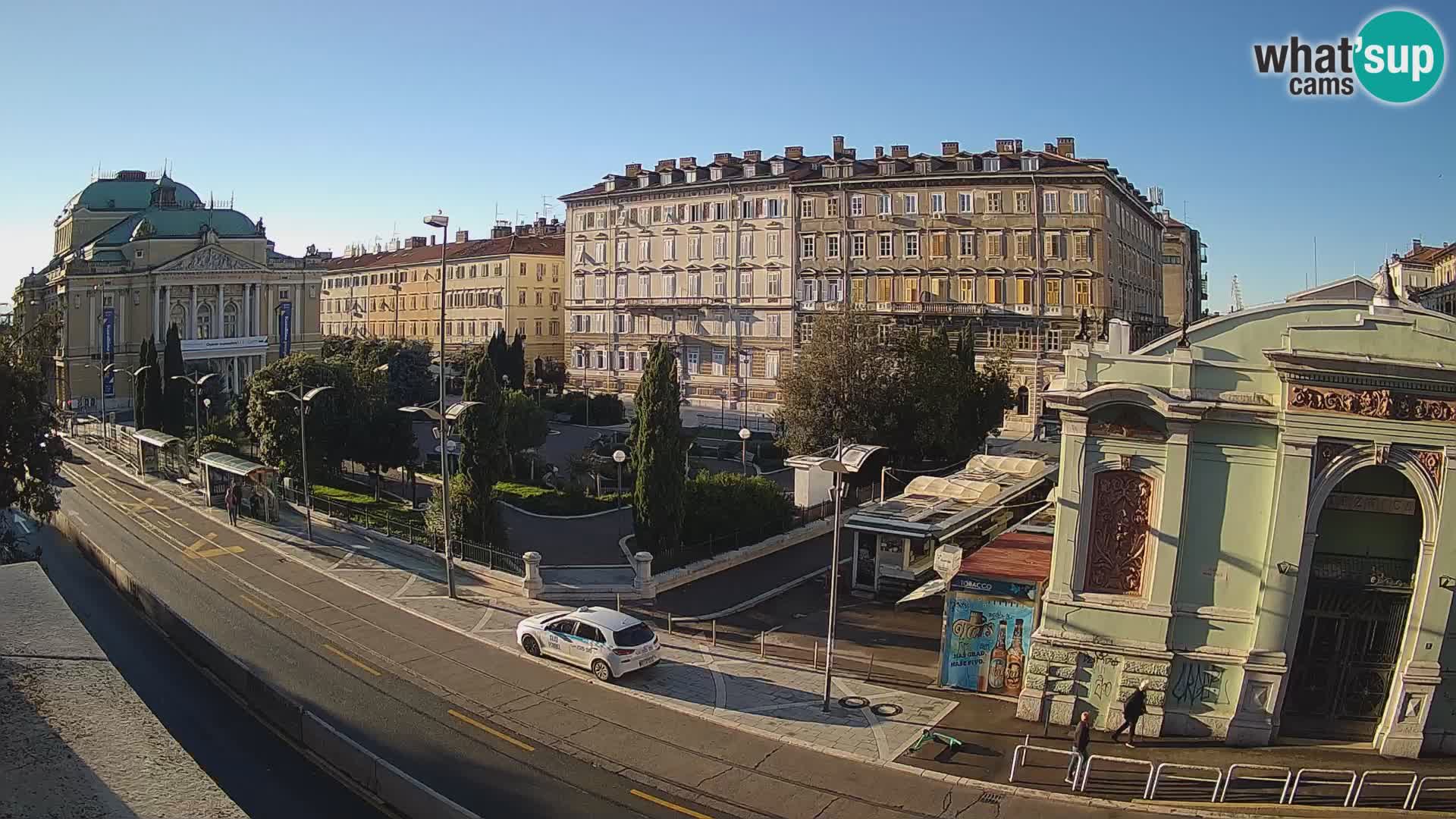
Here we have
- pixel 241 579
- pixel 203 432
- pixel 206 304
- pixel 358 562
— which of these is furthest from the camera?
pixel 206 304

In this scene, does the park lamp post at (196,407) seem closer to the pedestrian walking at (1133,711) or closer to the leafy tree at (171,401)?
the leafy tree at (171,401)

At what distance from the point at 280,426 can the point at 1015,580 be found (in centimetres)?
3225

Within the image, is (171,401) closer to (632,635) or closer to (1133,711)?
(632,635)

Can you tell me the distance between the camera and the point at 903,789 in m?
18.4

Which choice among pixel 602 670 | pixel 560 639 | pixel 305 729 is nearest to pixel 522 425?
pixel 560 639

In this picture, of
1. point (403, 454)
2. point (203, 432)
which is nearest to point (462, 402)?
point (403, 454)

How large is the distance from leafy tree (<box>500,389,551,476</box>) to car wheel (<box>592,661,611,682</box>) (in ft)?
82.8

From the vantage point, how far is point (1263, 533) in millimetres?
20359

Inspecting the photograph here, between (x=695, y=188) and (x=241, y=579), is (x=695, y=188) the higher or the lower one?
the higher one

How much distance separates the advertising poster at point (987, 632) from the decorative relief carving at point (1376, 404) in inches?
257

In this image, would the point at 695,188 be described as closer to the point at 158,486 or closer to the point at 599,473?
the point at 599,473

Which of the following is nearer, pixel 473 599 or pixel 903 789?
pixel 903 789

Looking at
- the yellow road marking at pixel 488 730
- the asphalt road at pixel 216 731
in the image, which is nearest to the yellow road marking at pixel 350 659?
the asphalt road at pixel 216 731

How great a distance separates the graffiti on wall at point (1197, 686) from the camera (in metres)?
20.7
